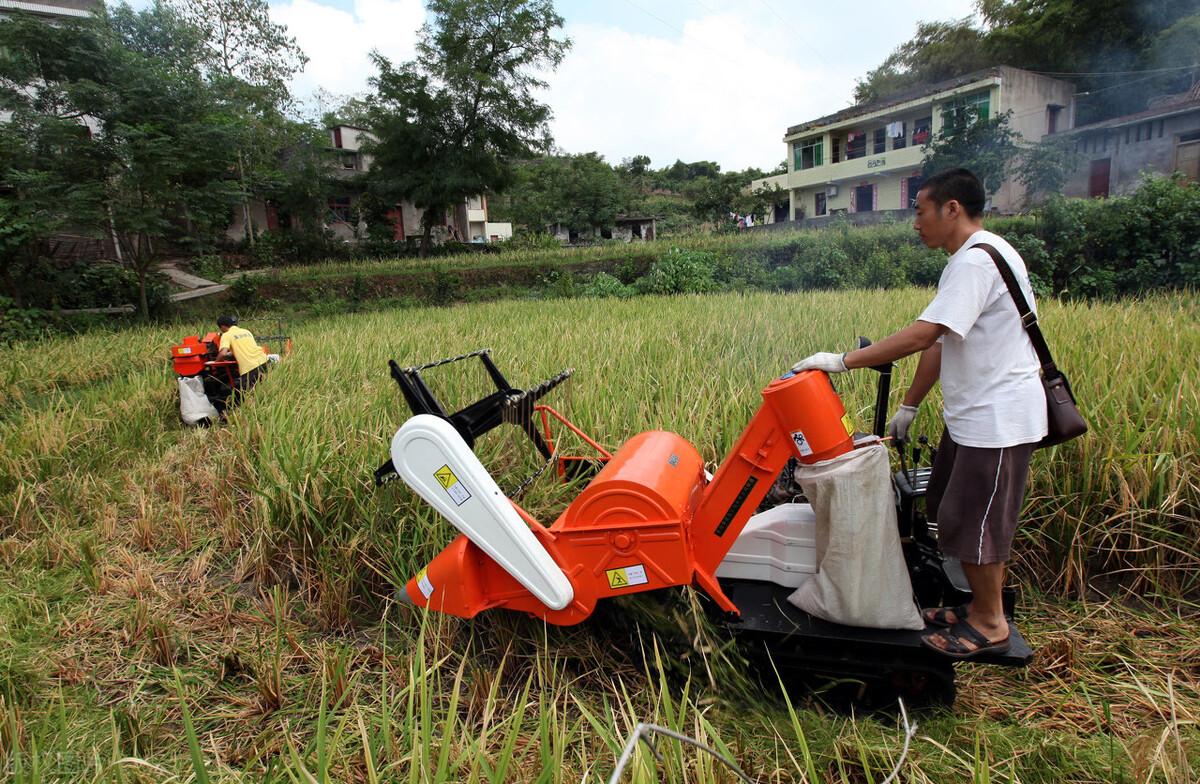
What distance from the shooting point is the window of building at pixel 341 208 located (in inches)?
1075

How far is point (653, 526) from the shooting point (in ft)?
6.20

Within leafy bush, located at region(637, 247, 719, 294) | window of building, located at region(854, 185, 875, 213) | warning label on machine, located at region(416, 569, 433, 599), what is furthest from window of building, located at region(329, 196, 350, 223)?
warning label on machine, located at region(416, 569, 433, 599)

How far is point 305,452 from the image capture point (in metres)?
3.10

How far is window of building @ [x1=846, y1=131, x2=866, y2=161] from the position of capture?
25891mm

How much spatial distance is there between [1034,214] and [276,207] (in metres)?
25.2

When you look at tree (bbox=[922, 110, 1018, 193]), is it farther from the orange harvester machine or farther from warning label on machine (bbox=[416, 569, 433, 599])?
warning label on machine (bbox=[416, 569, 433, 599])

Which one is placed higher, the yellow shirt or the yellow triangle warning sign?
the yellow shirt

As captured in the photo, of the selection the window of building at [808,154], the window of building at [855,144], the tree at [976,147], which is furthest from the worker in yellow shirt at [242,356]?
the window of building at [808,154]

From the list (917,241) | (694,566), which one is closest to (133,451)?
(694,566)

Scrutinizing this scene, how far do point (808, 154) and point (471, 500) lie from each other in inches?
1190

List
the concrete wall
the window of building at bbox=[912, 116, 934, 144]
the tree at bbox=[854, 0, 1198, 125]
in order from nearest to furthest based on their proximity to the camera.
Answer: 1. the concrete wall
2. the tree at bbox=[854, 0, 1198, 125]
3. the window of building at bbox=[912, 116, 934, 144]

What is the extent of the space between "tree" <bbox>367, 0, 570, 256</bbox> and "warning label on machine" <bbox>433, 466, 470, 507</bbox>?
20101mm

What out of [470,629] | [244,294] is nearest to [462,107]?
[244,294]

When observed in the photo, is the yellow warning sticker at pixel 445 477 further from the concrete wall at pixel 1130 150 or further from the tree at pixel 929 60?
the tree at pixel 929 60
